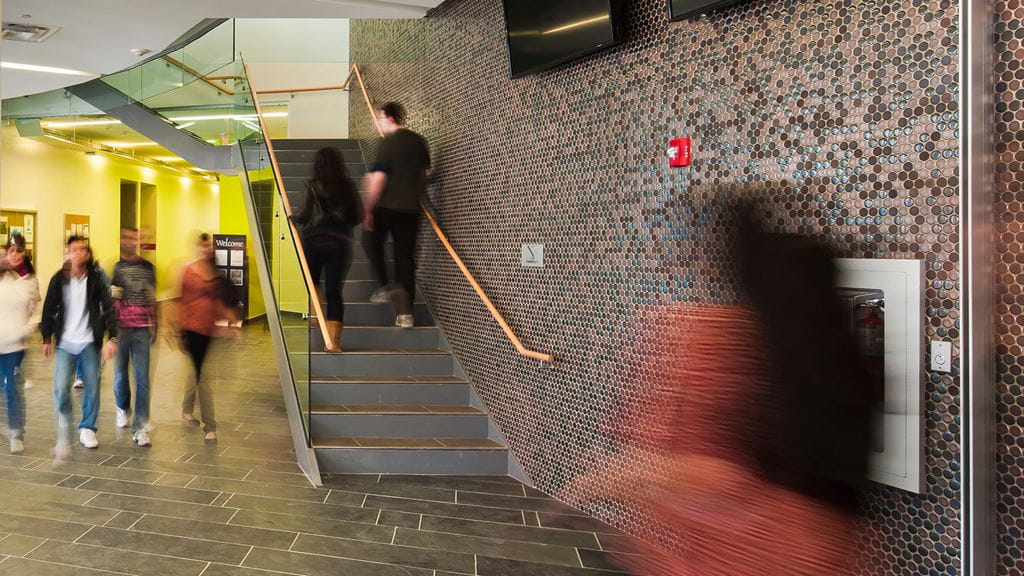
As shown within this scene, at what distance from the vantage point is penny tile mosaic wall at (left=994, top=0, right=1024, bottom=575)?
2.07 meters

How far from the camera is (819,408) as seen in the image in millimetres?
1539

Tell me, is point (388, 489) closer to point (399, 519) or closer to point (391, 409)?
point (399, 519)

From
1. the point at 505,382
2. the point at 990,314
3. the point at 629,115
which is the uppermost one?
the point at 629,115

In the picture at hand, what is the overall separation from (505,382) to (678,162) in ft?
7.18

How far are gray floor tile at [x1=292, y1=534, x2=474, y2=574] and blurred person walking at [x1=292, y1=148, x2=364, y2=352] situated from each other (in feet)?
7.01

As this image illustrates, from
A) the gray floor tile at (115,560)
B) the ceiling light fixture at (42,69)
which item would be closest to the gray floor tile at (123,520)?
the gray floor tile at (115,560)

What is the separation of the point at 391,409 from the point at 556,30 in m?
2.98

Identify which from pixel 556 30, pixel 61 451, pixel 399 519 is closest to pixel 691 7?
pixel 556 30

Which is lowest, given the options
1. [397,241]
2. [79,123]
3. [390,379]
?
[390,379]

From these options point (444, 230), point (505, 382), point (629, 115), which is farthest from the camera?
point (444, 230)

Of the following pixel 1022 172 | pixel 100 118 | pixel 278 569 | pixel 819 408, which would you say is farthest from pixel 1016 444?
pixel 100 118

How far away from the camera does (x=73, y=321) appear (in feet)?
16.2

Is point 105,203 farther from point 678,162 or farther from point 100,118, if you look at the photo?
point 678,162

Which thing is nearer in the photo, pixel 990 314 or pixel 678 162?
pixel 990 314
